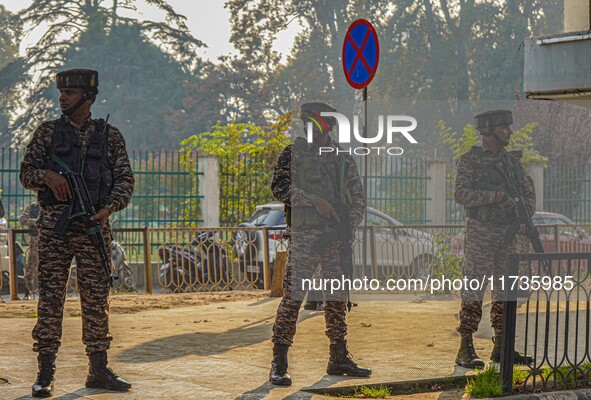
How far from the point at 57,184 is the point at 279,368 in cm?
189

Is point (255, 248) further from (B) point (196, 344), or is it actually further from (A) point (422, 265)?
(B) point (196, 344)

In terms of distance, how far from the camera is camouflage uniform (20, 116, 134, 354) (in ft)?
23.6

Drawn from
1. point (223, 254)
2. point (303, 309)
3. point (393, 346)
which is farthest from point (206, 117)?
point (393, 346)

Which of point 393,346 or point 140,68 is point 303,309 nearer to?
point 393,346

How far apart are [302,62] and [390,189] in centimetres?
3153

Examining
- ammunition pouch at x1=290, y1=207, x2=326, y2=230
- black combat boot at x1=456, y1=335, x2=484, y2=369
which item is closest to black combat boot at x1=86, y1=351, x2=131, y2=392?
ammunition pouch at x1=290, y1=207, x2=326, y2=230

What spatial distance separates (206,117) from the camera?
51562 mm

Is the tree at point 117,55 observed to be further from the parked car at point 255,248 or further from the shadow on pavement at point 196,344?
the shadow on pavement at point 196,344

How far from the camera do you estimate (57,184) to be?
7.12 metres

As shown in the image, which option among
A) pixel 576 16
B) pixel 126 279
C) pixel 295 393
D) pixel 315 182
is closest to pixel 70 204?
pixel 315 182

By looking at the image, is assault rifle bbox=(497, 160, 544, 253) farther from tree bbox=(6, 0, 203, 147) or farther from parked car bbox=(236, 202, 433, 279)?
tree bbox=(6, 0, 203, 147)

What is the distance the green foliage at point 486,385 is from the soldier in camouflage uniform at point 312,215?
850mm

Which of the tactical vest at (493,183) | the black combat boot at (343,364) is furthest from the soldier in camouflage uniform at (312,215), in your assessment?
the tactical vest at (493,183)

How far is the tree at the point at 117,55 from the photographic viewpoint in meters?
44.9
